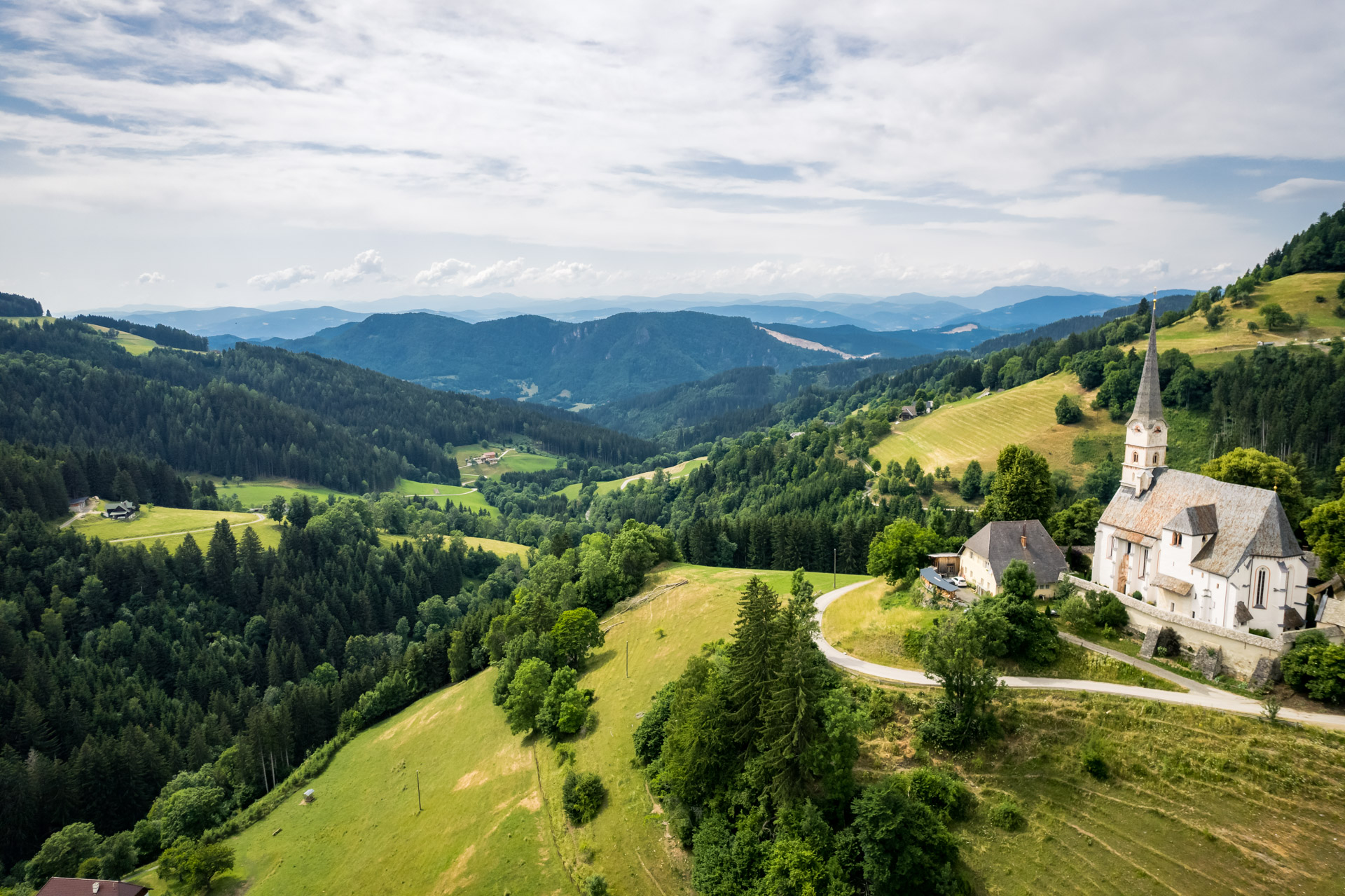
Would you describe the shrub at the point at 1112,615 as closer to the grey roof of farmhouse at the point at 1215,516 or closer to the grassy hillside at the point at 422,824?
the grey roof of farmhouse at the point at 1215,516

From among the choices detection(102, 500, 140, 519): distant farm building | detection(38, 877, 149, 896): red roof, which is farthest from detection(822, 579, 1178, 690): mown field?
detection(102, 500, 140, 519): distant farm building

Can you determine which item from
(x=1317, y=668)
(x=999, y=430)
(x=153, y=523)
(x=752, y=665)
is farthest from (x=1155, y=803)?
(x=153, y=523)

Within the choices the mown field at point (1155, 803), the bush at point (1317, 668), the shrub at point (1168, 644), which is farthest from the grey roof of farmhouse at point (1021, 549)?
the bush at point (1317, 668)

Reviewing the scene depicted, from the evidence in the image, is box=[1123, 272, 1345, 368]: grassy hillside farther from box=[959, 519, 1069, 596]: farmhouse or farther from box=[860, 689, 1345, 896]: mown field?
box=[860, 689, 1345, 896]: mown field

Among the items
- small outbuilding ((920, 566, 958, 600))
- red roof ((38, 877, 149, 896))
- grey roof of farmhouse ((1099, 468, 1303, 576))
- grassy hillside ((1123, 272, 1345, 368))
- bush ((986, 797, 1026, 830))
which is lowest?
red roof ((38, 877, 149, 896))

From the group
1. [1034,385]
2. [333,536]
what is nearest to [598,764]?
[333,536]
